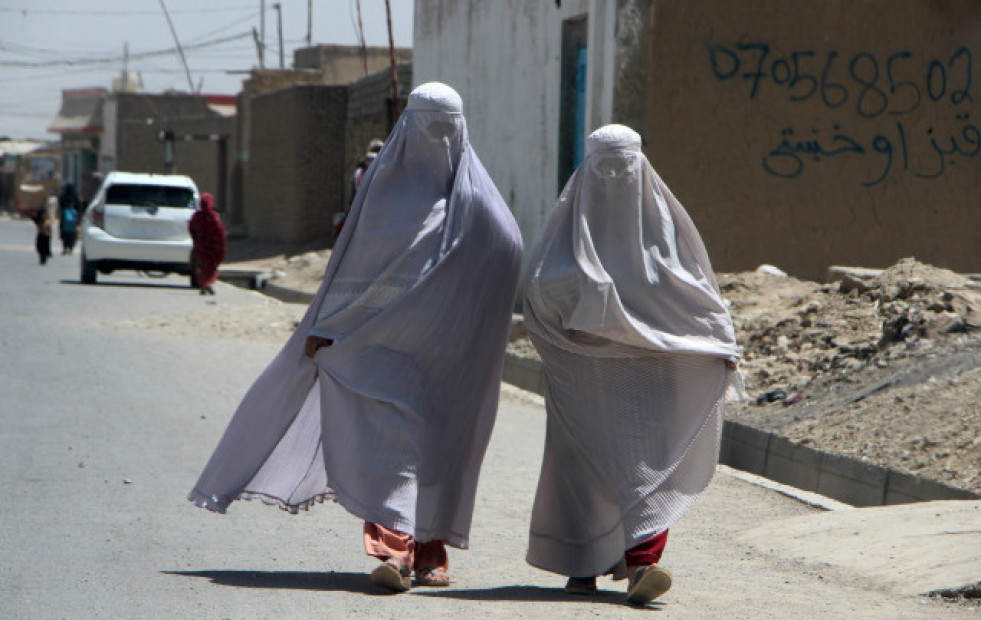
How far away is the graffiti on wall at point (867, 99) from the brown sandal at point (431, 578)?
933 centimetres

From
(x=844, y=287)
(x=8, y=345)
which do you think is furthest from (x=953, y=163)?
(x=8, y=345)

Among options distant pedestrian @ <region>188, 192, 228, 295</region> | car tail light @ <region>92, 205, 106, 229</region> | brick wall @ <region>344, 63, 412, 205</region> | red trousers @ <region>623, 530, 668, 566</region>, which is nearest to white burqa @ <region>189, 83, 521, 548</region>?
red trousers @ <region>623, 530, 668, 566</region>

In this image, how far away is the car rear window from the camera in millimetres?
20938

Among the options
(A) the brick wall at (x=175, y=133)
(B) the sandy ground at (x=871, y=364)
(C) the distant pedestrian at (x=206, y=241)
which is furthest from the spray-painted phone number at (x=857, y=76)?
(A) the brick wall at (x=175, y=133)

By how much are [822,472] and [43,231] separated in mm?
19530

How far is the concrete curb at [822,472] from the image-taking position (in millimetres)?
6734

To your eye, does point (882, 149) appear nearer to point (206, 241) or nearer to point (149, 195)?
point (206, 241)

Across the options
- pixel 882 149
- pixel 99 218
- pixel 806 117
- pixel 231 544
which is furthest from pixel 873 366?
pixel 99 218

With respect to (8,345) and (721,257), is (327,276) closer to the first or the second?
(8,345)

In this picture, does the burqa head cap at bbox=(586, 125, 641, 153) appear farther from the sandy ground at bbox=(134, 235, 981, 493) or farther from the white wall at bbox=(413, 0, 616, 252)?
the white wall at bbox=(413, 0, 616, 252)

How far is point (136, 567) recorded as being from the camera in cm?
494

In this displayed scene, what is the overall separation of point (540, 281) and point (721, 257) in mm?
Answer: 9021

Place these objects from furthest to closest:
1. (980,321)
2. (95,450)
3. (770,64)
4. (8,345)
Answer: (770,64), (8,345), (980,321), (95,450)

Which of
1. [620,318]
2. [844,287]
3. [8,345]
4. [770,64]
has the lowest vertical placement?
[8,345]
